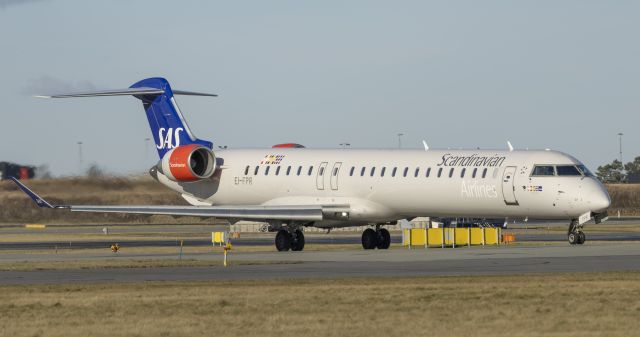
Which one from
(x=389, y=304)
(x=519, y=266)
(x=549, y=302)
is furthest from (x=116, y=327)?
(x=519, y=266)

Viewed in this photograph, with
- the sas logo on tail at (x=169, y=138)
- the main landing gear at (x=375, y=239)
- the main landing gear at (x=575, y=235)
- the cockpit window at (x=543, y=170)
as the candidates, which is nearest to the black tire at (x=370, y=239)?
the main landing gear at (x=375, y=239)

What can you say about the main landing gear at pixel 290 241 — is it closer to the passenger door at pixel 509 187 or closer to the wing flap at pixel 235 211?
the wing flap at pixel 235 211

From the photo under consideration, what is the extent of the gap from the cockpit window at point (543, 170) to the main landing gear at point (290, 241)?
9.06 m

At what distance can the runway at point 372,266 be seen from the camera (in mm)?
29438

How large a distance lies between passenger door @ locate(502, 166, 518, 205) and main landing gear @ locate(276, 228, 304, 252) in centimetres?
796

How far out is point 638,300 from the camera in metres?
22.1

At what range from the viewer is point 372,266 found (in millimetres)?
33031

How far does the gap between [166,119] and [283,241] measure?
8.50 m

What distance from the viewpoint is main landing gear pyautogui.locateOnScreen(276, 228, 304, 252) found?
45.8 meters

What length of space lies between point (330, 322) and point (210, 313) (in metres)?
2.41

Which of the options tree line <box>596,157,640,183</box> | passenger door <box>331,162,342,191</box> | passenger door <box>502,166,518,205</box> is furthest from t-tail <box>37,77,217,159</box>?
tree line <box>596,157,640,183</box>

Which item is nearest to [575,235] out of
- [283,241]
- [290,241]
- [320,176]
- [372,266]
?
[320,176]

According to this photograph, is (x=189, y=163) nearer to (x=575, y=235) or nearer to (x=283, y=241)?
(x=283, y=241)

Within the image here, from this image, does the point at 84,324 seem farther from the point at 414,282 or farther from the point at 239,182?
the point at 239,182
